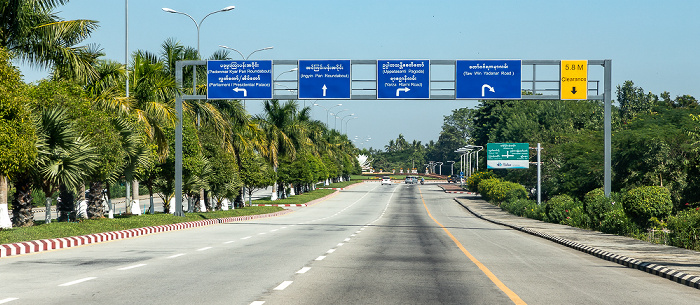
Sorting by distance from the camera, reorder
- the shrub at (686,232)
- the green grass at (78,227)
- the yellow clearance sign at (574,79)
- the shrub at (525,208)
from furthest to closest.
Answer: the shrub at (525,208) → the yellow clearance sign at (574,79) → the shrub at (686,232) → the green grass at (78,227)

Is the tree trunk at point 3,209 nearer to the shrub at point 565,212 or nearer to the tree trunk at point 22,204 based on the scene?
the tree trunk at point 22,204

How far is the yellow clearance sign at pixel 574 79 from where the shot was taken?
105 ft

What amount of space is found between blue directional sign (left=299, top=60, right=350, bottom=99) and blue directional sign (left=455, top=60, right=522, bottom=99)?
17.0 feet

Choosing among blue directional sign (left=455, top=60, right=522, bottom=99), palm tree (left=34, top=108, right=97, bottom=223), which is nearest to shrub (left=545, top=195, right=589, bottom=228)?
blue directional sign (left=455, top=60, right=522, bottom=99)

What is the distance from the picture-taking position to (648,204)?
26188 millimetres

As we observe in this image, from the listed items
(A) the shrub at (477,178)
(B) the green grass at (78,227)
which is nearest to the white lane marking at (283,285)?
(B) the green grass at (78,227)

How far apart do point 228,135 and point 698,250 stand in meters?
29.1

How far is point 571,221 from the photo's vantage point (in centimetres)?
3497

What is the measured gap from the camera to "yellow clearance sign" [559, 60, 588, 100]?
105ft

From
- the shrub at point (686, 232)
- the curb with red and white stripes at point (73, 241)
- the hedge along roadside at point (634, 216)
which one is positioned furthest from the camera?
the hedge along roadside at point (634, 216)

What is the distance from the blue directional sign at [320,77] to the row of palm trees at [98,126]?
581 centimetres

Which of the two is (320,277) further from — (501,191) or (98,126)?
(501,191)

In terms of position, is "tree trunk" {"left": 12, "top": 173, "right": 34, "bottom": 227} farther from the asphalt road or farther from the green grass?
the asphalt road

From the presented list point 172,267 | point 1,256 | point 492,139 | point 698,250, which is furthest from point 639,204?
point 492,139
